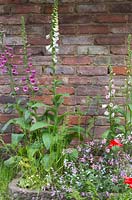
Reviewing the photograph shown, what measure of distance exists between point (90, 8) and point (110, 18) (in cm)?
20

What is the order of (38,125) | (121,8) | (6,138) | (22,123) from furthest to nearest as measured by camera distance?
(6,138), (121,8), (22,123), (38,125)

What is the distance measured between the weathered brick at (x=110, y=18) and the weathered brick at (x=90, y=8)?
0.19ft

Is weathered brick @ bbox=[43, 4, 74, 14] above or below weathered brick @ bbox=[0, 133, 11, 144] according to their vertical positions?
above

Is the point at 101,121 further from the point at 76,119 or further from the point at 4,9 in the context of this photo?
the point at 4,9

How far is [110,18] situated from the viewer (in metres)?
4.50

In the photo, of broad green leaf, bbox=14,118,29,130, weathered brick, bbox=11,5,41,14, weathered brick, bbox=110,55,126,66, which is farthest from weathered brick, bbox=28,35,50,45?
broad green leaf, bbox=14,118,29,130

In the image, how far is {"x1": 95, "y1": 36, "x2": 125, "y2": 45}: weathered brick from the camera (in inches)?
177

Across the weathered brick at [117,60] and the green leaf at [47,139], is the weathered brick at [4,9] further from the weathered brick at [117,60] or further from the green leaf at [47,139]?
the green leaf at [47,139]

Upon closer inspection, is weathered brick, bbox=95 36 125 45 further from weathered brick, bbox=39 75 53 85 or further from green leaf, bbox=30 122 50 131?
green leaf, bbox=30 122 50 131

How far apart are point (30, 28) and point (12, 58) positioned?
322mm

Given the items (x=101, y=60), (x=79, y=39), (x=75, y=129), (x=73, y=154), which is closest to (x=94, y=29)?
(x=79, y=39)

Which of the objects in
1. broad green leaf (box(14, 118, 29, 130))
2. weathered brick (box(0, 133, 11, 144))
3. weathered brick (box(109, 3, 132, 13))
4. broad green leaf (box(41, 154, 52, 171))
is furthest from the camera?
weathered brick (box(0, 133, 11, 144))

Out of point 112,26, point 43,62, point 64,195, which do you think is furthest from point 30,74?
point 64,195

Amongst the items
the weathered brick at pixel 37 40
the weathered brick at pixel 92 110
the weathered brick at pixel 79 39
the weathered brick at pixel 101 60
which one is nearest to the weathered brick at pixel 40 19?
the weathered brick at pixel 37 40
